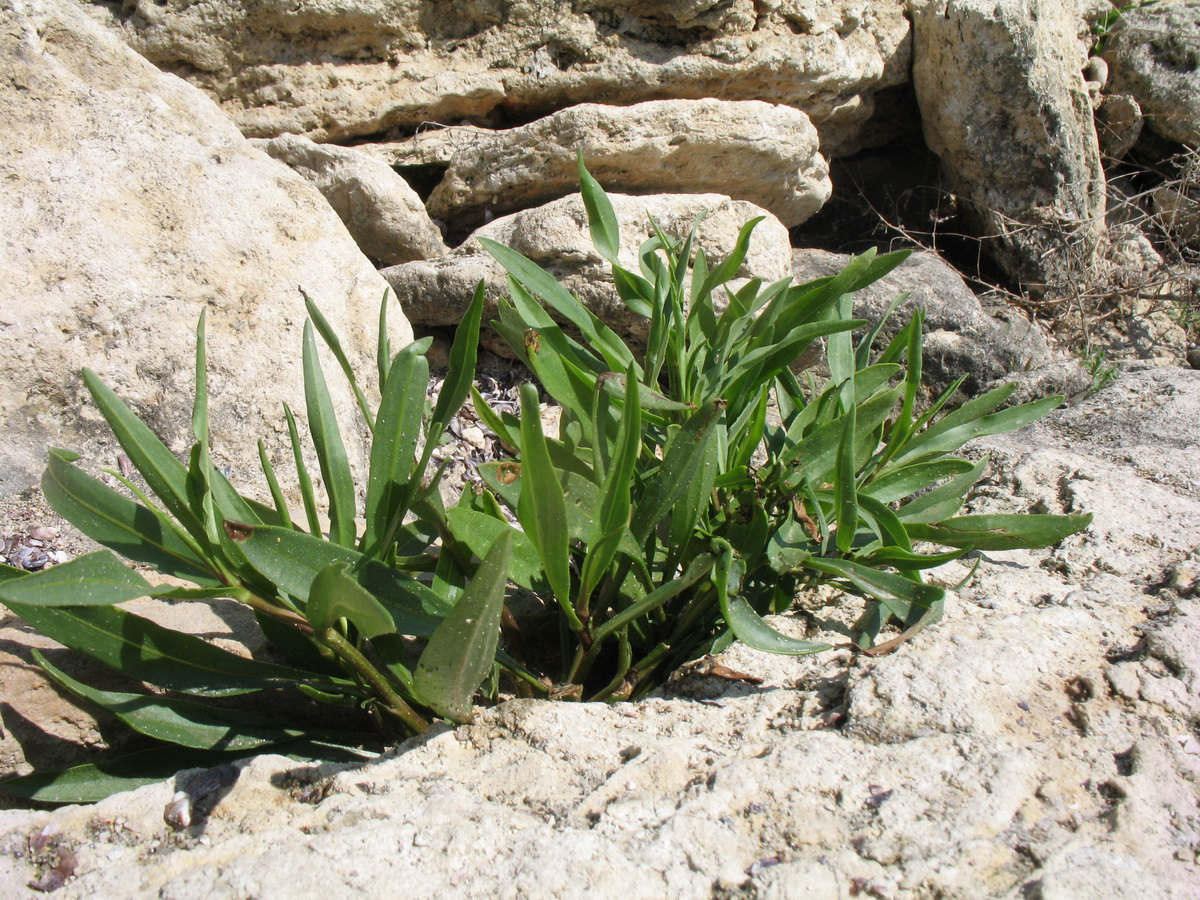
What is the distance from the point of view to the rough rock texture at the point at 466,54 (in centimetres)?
271

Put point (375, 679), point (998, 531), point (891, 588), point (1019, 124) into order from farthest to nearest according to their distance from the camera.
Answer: point (1019, 124)
point (998, 531)
point (891, 588)
point (375, 679)

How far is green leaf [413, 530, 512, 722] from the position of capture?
88 centimetres

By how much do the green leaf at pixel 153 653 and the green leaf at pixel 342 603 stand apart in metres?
0.34

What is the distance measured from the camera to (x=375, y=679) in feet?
3.62

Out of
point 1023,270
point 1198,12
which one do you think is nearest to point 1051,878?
point 1023,270

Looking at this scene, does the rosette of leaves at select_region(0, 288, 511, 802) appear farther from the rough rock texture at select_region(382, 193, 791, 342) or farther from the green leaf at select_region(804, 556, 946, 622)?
the rough rock texture at select_region(382, 193, 791, 342)

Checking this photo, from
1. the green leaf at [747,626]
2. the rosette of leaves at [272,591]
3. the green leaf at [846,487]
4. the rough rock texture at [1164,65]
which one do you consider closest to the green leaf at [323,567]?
the rosette of leaves at [272,591]

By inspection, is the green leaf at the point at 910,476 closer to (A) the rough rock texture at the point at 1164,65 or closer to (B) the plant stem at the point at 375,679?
(B) the plant stem at the point at 375,679

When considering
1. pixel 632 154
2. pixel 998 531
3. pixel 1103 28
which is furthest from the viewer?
pixel 1103 28

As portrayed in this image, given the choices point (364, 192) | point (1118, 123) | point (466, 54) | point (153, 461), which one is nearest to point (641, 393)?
point (153, 461)

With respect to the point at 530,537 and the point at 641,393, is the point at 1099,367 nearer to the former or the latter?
the point at 641,393

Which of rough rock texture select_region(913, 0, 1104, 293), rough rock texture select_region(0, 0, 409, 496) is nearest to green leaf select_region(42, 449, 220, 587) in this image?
rough rock texture select_region(0, 0, 409, 496)

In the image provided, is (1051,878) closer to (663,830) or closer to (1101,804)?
(1101,804)

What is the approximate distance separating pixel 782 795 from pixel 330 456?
778 millimetres
